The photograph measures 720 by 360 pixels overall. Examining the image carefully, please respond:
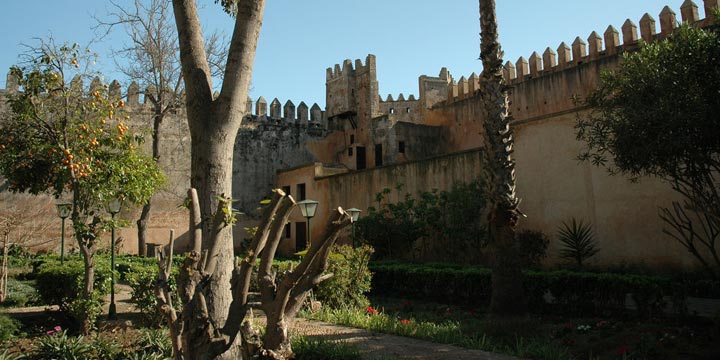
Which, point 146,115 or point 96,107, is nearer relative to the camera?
point 96,107

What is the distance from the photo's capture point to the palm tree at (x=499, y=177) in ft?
31.8

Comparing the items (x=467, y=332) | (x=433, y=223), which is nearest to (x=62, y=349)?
(x=467, y=332)

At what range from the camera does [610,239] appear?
13633mm

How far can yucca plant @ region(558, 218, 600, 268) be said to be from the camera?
13.8 metres

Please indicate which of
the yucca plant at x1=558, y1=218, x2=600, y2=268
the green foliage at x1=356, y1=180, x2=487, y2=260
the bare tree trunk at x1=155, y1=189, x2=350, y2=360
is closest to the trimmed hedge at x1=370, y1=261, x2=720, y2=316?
the green foliage at x1=356, y1=180, x2=487, y2=260

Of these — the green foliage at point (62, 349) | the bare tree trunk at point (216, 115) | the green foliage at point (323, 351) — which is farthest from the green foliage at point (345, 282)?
the bare tree trunk at point (216, 115)

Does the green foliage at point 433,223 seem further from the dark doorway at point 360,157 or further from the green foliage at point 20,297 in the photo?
the green foliage at point 20,297

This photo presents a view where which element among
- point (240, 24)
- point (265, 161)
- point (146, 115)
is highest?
point (146, 115)

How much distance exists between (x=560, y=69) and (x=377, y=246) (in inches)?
414

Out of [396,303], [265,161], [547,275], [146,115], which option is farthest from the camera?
[265,161]

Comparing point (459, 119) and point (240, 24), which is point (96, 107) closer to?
point (240, 24)

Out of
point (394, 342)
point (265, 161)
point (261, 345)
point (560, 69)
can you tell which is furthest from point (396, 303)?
point (265, 161)

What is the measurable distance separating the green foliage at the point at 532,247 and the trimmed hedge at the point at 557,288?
2460 millimetres

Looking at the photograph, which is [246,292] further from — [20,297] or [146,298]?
[20,297]
